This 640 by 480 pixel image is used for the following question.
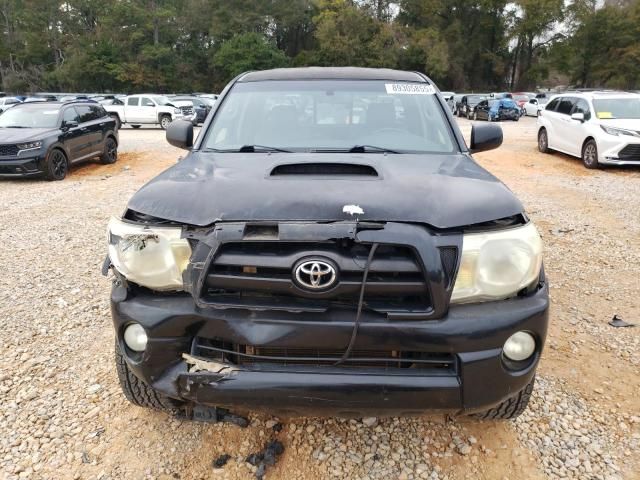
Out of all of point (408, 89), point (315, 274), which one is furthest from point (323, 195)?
point (408, 89)

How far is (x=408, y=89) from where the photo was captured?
11.4 feet

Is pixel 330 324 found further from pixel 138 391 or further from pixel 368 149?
pixel 368 149

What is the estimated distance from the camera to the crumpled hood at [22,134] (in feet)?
31.2

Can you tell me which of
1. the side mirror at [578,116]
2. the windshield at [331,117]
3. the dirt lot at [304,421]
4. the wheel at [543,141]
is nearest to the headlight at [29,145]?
the dirt lot at [304,421]

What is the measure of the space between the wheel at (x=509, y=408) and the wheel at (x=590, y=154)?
10.2 metres

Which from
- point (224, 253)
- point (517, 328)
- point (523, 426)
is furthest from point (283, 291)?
point (523, 426)

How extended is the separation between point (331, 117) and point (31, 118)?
9.75 meters

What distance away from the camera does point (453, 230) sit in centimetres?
195

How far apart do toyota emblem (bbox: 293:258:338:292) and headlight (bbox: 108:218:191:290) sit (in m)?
0.48

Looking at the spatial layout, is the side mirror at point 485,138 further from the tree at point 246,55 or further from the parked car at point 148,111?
the tree at point 246,55

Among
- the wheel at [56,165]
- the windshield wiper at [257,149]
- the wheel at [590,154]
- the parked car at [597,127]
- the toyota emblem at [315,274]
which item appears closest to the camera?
the toyota emblem at [315,274]

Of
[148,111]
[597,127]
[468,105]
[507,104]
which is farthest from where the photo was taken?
→ [468,105]

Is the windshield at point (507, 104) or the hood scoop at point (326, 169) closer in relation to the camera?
the hood scoop at point (326, 169)

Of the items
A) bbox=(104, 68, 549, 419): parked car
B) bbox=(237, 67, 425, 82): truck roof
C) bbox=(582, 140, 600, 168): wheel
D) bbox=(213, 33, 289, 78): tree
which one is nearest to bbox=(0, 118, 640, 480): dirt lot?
bbox=(104, 68, 549, 419): parked car
